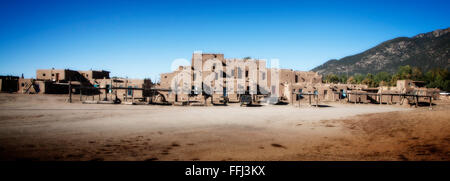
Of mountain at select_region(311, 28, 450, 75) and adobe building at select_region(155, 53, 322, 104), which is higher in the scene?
mountain at select_region(311, 28, 450, 75)

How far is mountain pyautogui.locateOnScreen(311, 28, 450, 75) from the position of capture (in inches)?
4950

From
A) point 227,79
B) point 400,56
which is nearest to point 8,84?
point 227,79

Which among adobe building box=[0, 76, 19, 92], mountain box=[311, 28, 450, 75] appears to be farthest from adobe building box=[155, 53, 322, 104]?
mountain box=[311, 28, 450, 75]

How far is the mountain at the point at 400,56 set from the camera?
125725mm

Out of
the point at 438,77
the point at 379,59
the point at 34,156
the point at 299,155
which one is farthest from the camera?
the point at 379,59

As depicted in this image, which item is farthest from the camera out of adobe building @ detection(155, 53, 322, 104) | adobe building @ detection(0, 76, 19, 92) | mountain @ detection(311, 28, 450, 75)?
mountain @ detection(311, 28, 450, 75)

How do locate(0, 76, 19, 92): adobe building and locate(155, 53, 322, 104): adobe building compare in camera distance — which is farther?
locate(155, 53, 322, 104): adobe building

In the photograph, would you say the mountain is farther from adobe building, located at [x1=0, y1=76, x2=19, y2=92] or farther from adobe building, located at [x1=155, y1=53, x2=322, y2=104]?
adobe building, located at [x1=0, y1=76, x2=19, y2=92]

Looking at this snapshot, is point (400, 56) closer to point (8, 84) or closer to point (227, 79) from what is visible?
point (227, 79)

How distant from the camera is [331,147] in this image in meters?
6.62
